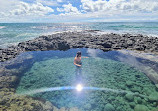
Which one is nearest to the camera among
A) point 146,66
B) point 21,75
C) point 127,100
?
point 127,100

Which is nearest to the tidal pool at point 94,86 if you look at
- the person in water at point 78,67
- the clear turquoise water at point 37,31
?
the person in water at point 78,67

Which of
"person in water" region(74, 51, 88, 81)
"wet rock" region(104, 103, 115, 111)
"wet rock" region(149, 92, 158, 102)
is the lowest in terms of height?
"wet rock" region(104, 103, 115, 111)

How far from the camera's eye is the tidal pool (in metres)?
7.30

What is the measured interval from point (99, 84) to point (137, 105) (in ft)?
10.6

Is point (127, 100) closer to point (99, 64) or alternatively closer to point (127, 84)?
point (127, 84)

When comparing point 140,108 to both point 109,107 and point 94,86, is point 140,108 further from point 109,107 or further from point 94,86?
point 94,86

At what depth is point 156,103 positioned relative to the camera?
7160mm

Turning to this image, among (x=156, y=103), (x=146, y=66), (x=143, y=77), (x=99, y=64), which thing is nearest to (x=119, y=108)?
(x=156, y=103)

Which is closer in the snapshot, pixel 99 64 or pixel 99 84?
pixel 99 84

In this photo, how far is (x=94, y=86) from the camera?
9203 millimetres

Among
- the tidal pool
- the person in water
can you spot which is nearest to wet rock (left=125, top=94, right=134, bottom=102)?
the tidal pool

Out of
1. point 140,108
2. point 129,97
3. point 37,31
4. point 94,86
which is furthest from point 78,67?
point 37,31

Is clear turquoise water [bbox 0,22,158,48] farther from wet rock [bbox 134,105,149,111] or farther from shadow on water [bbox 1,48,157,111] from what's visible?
wet rock [bbox 134,105,149,111]

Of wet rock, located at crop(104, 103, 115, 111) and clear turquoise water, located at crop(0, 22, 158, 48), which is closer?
wet rock, located at crop(104, 103, 115, 111)
